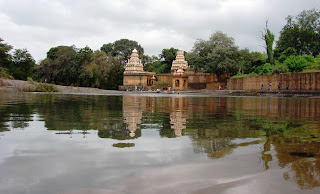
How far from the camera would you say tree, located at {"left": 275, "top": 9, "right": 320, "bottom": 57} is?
1833 inches

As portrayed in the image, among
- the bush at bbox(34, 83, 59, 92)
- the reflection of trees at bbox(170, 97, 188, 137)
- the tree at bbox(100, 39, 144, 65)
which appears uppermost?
the tree at bbox(100, 39, 144, 65)

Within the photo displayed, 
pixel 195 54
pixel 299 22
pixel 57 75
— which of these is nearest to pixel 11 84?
pixel 195 54

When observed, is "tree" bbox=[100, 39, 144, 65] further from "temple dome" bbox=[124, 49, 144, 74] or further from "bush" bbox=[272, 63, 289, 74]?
"bush" bbox=[272, 63, 289, 74]

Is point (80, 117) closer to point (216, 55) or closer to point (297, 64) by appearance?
point (297, 64)

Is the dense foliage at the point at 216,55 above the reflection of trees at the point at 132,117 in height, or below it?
above

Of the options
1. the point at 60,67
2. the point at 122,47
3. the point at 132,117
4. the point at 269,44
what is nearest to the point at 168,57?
the point at 122,47

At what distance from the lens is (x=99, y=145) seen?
4.56 metres

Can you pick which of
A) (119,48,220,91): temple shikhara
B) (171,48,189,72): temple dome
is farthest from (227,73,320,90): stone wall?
(171,48,189,72): temple dome

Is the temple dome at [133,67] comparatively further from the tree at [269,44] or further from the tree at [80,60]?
the tree at [269,44]

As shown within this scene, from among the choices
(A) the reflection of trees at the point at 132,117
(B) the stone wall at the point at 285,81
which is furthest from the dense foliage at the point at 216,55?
(A) the reflection of trees at the point at 132,117

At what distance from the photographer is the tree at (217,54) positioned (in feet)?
167

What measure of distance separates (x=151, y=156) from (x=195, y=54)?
171ft

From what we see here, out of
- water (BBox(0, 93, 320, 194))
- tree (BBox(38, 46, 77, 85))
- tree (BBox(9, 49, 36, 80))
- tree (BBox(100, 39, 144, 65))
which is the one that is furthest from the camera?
tree (BBox(100, 39, 144, 65))

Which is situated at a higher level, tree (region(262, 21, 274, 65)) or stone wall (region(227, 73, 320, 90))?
tree (region(262, 21, 274, 65))
